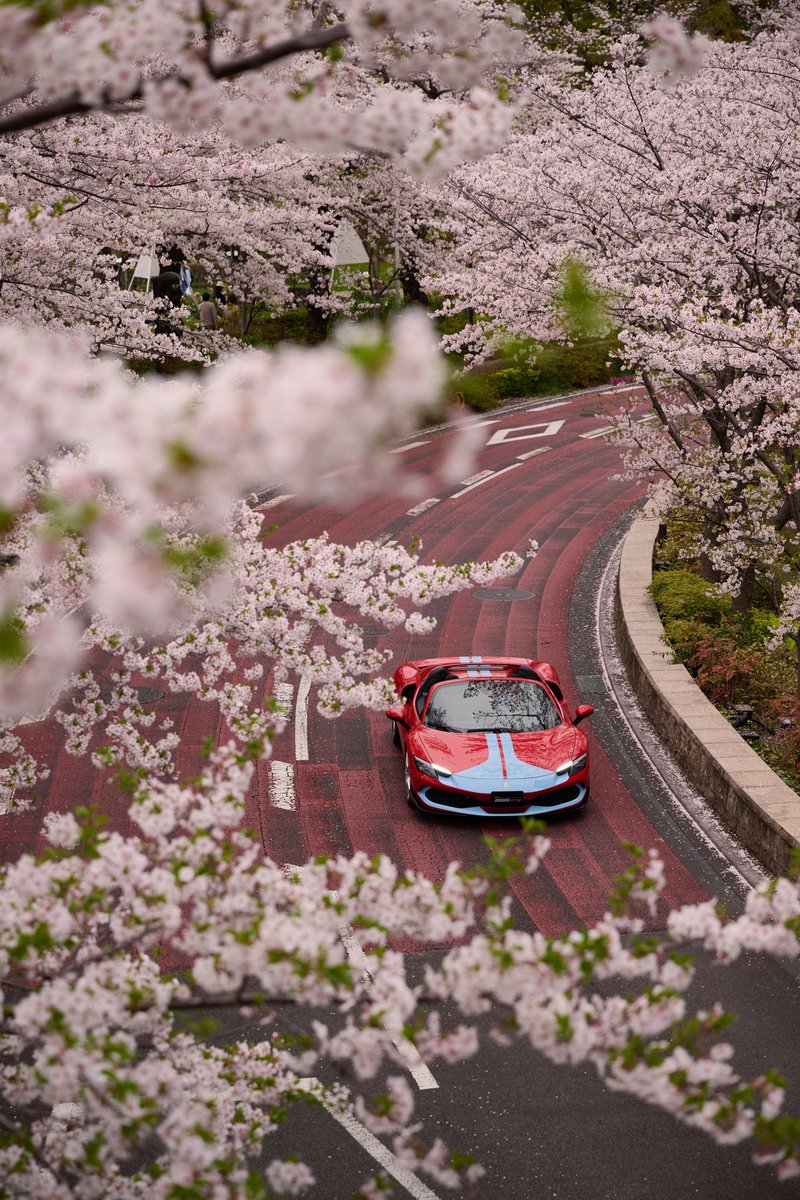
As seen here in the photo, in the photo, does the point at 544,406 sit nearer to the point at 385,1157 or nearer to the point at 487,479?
the point at 487,479

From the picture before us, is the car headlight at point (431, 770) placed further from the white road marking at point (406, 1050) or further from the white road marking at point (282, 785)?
the white road marking at point (406, 1050)

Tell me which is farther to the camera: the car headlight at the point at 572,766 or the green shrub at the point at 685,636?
the green shrub at the point at 685,636

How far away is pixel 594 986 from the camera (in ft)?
27.7

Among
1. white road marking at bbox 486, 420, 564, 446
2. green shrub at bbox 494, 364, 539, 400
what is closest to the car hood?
white road marking at bbox 486, 420, 564, 446

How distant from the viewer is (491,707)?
11891 millimetres

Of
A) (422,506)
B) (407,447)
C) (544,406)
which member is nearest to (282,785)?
(422,506)

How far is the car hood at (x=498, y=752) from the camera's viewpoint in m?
11.0

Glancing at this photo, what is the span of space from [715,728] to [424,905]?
27.8ft

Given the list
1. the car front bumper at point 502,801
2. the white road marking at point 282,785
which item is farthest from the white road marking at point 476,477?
the car front bumper at point 502,801

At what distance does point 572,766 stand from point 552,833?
71cm

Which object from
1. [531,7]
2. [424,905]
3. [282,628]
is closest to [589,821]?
[282,628]

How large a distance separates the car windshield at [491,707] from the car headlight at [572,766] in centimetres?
59

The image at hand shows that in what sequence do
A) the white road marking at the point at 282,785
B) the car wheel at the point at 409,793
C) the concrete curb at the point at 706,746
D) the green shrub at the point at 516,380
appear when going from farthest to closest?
1. the green shrub at the point at 516,380
2. the white road marking at the point at 282,785
3. the car wheel at the point at 409,793
4. the concrete curb at the point at 706,746

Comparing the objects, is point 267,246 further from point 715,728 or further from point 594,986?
point 594,986
